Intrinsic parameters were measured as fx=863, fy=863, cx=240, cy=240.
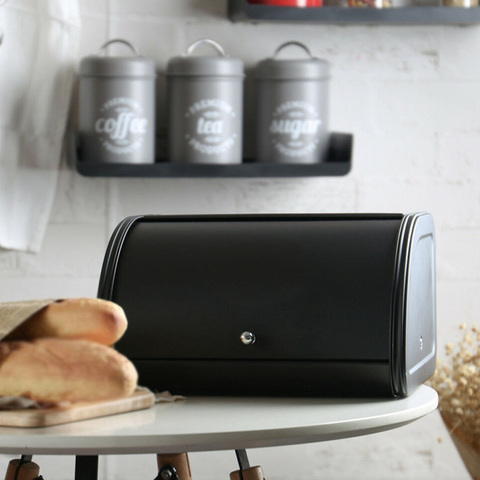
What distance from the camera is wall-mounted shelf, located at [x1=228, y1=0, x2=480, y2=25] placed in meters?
1.72

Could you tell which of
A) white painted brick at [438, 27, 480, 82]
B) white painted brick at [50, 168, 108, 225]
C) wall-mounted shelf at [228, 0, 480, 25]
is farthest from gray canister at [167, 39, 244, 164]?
white painted brick at [438, 27, 480, 82]

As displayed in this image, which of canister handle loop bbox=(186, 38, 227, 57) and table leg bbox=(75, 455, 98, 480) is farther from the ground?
canister handle loop bbox=(186, 38, 227, 57)

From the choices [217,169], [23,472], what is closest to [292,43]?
[217,169]

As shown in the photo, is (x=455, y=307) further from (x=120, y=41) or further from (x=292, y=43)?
(x=120, y=41)

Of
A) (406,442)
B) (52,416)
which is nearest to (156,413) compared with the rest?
(52,416)

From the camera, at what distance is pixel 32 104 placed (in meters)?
1.81

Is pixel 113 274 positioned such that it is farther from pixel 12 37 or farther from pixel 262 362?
pixel 12 37

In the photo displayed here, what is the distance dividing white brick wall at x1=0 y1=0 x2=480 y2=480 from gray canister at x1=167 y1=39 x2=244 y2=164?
13cm

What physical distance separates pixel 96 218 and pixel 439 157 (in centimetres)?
78

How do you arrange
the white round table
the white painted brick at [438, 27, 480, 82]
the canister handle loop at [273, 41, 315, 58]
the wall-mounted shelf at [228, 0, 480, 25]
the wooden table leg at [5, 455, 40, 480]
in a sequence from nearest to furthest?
the white round table, the wooden table leg at [5, 455, 40, 480], the wall-mounted shelf at [228, 0, 480, 25], the canister handle loop at [273, 41, 315, 58], the white painted brick at [438, 27, 480, 82]

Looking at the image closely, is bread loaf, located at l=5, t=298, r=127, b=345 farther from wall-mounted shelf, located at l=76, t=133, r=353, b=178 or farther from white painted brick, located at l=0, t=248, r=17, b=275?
white painted brick, located at l=0, t=248, r=17, b=275

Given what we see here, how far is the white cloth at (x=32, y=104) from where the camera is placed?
178 cm

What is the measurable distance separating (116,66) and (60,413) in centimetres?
113

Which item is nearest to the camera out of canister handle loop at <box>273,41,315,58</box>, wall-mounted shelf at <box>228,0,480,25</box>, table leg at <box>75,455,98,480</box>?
table leg at <box>75,455,98,480</box>
